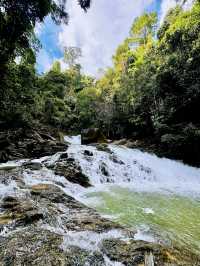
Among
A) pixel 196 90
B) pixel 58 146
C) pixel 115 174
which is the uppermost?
pixel 196 90

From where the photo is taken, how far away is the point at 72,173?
8828 millimetres

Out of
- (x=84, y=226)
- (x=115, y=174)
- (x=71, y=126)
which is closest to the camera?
(x=84, y=226)

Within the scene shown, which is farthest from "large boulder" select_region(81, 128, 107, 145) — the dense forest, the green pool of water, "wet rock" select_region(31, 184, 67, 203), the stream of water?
"wet rock" select_region(31, 184, 67, 203)

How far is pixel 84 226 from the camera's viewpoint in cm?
358

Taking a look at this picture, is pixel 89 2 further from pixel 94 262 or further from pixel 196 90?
pixel 196 90

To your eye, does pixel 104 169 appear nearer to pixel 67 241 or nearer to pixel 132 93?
pixel 67 241

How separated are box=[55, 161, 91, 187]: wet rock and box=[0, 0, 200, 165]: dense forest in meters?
3.15

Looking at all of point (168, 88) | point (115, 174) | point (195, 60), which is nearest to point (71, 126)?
point (168, 88)

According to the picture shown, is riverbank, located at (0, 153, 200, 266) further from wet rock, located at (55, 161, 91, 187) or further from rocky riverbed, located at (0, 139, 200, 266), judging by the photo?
wet rock, located at (55, 161, 91, 187)

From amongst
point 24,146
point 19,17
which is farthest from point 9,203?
point 24,146

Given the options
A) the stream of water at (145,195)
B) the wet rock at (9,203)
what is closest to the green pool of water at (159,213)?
the stream of water at (145,195)

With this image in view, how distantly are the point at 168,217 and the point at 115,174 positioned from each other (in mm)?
5506

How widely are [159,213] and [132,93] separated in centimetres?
1612

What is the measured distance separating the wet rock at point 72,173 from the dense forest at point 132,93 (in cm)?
315
